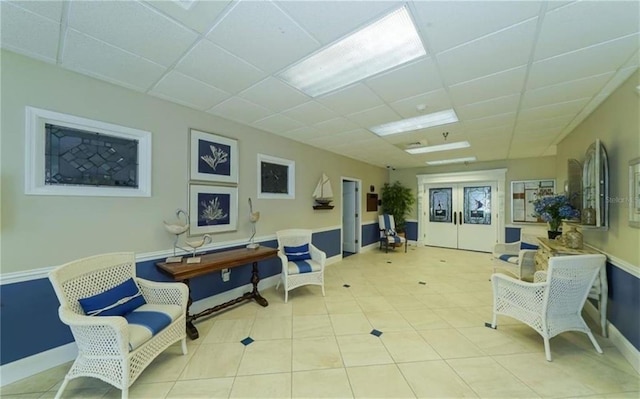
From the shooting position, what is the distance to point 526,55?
185 centimetres

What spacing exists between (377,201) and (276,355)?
18.2 ft

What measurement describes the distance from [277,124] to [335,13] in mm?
2166

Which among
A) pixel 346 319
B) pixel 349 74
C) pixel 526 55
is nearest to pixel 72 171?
pixel 349 74

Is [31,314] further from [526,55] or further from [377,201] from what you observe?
[377,201]

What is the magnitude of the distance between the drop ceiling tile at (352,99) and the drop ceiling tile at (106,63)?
1.66 m

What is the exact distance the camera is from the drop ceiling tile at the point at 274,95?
2379mm

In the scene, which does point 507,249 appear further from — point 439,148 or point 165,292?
point 165,292

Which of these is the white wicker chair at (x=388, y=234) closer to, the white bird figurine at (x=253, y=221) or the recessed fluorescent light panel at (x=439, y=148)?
the recessed fluorescent light panel at (x=439, y=148)

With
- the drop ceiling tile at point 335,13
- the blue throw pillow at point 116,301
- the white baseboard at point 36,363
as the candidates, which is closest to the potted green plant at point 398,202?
the drop ceiling tile at point 335,13

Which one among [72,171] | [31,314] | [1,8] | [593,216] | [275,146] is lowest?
[31,314]

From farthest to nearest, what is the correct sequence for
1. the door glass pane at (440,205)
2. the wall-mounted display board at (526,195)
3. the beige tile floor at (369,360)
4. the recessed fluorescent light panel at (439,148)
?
the door glass pane at (440,205)
the wall-mounted display board at (526,195)
the recessed fluorescent light panel at (439,148)
the beige tile floor at (369,360)

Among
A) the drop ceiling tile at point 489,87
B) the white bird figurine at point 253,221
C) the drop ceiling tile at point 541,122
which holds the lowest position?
the white bird figurine at point 253,221

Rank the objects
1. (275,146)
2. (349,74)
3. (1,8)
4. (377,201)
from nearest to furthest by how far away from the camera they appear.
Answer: (1,8), (349,74), (275,146), (377,201)

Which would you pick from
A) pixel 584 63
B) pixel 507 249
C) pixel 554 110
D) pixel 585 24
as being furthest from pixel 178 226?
pixel 507 249
